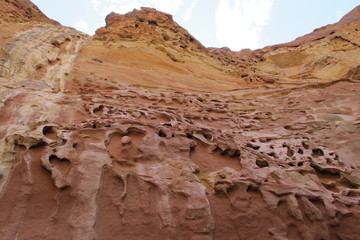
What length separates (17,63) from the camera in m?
7.59

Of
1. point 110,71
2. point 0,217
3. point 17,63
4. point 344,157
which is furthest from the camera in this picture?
point 110,71

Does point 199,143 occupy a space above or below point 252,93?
below

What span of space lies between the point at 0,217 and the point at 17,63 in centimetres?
620

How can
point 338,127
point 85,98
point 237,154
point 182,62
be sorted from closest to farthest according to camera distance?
point 237,154, point 338,127, point 85,98, point 182,62

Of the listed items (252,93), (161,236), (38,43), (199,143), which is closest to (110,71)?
(38,43)

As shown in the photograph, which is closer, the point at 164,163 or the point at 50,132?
the point at 164,163

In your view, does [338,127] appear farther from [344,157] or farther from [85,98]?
[85,98]

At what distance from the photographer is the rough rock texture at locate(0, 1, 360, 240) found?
2.86 metres

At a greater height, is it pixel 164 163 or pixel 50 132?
pixel 164 163

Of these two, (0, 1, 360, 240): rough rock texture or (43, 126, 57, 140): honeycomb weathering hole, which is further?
(43, 126, 57, 140): honeycomb weathering hole

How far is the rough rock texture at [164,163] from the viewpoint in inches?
112

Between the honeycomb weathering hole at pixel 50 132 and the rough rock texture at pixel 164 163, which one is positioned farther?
the honeycomb weathering hole at pixel 50 132

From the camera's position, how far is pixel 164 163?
145 inches

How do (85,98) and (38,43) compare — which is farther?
(38,43)
